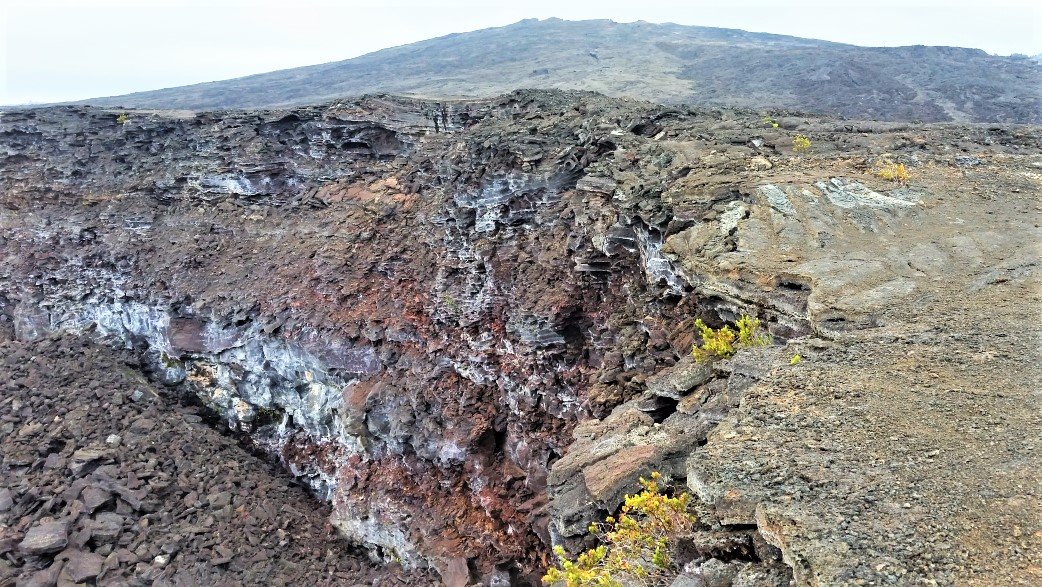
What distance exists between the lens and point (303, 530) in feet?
37.3

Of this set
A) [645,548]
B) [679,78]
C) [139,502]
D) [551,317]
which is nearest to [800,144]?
[551,317]

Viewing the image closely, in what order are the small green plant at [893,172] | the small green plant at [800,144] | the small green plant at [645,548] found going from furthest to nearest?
the small green plant at [800,144] → the small green plant at [893,172] → the small green plant at [645,548]

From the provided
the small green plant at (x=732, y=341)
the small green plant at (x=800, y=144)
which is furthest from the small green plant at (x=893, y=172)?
the small green plant at (x=732, y=341)

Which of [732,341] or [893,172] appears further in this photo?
[893,172]

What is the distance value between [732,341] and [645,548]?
2.49 meters

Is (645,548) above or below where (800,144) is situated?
below

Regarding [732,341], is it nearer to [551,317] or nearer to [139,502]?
[551,317]

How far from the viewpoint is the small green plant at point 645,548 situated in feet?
13.3

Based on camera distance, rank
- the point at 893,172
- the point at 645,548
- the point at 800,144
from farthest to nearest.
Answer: the point at 800,144 < the point at 893,172 < the point at 645,548

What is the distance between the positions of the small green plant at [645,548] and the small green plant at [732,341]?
1664mm

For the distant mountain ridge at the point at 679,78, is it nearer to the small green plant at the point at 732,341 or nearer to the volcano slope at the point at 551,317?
the volcano slope at the point at 551,317

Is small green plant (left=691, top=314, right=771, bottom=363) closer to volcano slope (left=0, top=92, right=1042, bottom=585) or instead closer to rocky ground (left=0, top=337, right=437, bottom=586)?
volcano slope (left=0, top=92, right=1042, bottom=585)

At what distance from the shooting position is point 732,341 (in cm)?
588

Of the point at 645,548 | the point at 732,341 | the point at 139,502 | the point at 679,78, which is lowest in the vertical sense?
the point at 139,502
